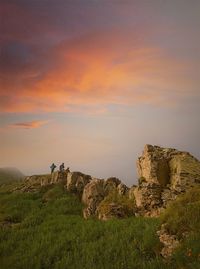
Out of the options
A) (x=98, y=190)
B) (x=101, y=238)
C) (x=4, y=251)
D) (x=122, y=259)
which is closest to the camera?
(x=122, y=259)

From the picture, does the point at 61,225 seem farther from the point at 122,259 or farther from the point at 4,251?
the point at 122,259

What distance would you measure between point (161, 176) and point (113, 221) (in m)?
4.62

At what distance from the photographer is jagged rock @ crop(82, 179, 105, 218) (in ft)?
58.9

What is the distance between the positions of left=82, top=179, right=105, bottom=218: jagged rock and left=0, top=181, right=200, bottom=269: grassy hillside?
2.86 feet

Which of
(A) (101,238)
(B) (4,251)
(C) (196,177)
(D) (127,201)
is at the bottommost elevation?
(B) (4,251)

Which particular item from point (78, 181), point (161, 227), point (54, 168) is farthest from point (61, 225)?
point (54, 168)

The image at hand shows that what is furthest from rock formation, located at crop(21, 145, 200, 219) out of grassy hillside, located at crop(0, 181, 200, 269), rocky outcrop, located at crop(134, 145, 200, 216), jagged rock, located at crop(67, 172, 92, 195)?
grassy hillside, located at crop(0, 181, 200, 269)

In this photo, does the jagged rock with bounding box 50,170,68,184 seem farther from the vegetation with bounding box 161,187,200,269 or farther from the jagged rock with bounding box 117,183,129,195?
the vegetation with bounding box 161,187,200,269

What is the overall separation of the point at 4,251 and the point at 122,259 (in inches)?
221

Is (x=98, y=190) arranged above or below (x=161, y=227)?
above

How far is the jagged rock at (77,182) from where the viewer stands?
2323 cm

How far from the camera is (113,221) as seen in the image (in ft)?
45.2

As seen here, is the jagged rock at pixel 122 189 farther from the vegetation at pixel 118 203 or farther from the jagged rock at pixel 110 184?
the jagged rock at pixel 110 184

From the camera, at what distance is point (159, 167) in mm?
17609
